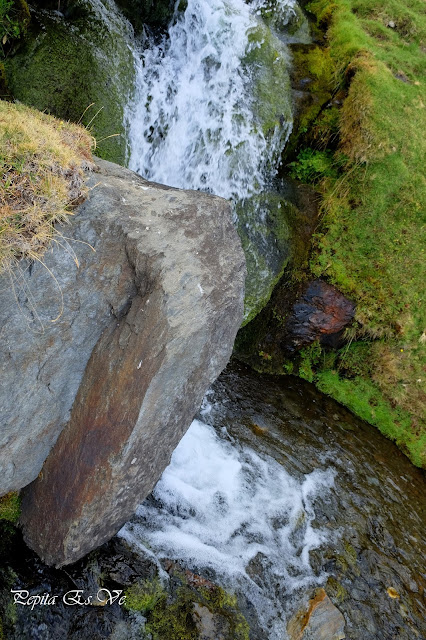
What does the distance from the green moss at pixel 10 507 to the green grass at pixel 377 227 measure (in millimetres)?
5407

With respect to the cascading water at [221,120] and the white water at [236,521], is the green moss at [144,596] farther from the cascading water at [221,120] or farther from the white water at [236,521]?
the cascading water at [221,120]

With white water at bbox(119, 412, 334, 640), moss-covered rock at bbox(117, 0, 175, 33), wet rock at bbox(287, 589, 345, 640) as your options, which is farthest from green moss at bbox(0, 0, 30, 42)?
wet rock at bbox(287, 589, 345, 640)

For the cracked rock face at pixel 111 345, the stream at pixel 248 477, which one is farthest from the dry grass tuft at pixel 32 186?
the stream at pixel 248 477

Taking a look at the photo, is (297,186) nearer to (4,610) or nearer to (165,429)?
(165,429)

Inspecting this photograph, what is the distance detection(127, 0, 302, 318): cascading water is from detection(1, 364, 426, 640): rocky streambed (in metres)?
2.28

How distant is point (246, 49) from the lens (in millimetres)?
9469

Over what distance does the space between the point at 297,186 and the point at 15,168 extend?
6608 mm

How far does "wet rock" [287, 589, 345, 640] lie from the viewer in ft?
17.5

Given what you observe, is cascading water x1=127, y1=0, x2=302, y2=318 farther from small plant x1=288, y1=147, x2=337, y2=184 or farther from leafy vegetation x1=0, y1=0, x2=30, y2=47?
leafy vegetation x1=0, y1=0, x2=30, y2=47

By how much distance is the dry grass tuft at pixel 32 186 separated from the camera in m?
3.77

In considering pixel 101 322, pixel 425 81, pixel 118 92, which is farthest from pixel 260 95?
pixel 101 322

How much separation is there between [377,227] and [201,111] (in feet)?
12.7

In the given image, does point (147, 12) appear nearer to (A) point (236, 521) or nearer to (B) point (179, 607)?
(A) point (236, 521)

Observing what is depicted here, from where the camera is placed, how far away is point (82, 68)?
7.41m
